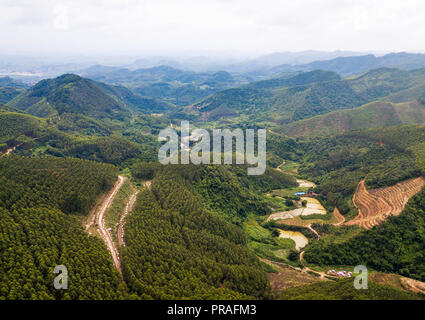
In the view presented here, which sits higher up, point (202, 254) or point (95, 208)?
point (95, 208)

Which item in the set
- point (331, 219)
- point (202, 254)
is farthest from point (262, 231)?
point (202, 254)

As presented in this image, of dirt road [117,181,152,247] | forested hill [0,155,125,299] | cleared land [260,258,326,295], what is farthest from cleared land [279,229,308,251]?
forested hill [0,155,125,299]

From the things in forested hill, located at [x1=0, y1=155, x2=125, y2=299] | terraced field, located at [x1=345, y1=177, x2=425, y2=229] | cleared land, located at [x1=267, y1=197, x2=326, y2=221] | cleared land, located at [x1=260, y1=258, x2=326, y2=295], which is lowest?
cleared land, located at [x1=267, y1=197, x2=326, y2=221]

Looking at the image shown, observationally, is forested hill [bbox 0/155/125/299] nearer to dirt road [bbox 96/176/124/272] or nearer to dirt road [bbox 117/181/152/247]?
dirt road [bbox 96/176/124/272]

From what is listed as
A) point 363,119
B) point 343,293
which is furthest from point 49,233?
point 363,119

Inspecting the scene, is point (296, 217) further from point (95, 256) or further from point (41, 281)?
point (41, 281)
